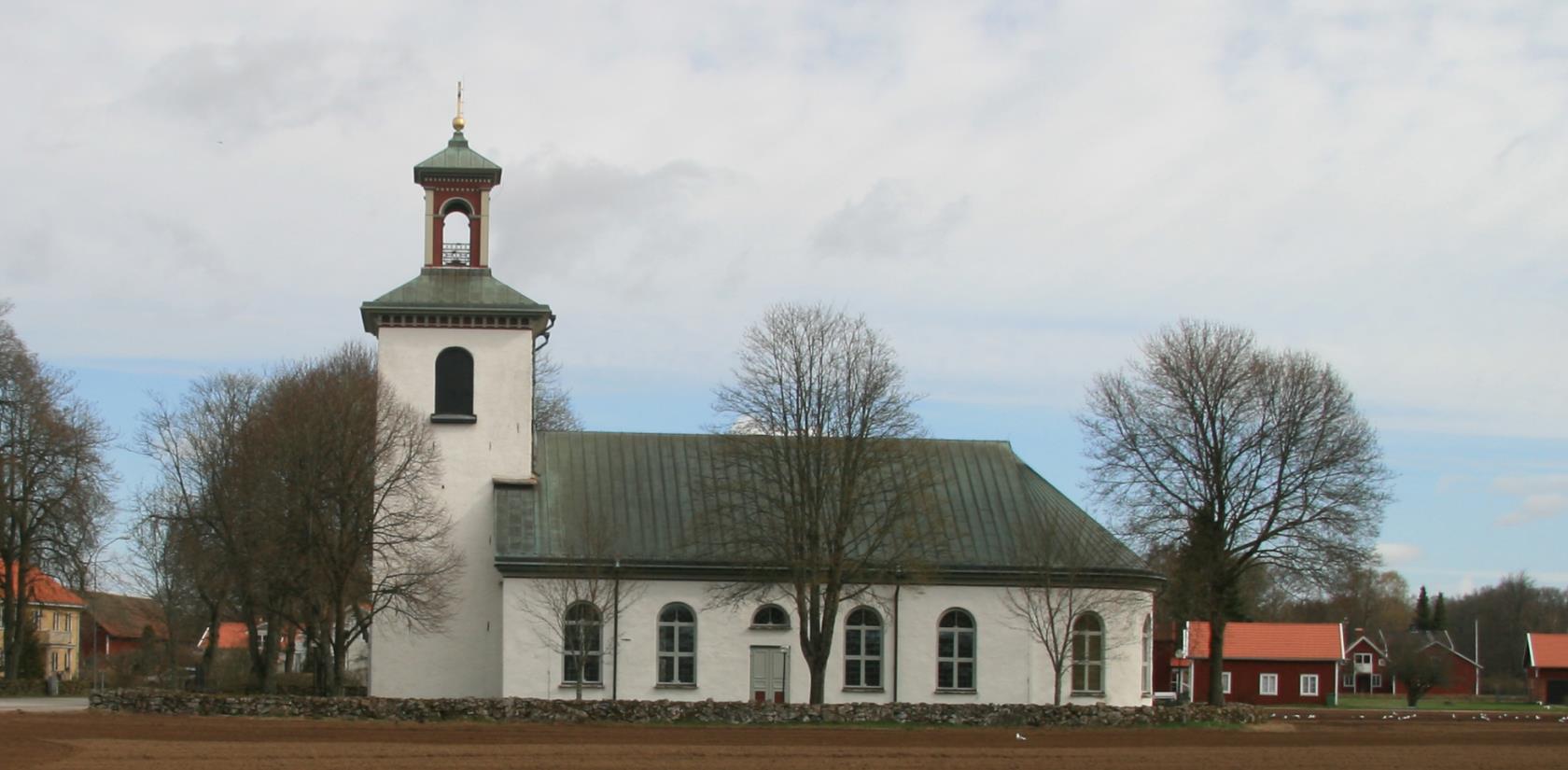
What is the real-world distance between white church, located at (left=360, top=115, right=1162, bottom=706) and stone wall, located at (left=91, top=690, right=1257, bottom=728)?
157 inches

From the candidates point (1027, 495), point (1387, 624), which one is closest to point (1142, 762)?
point (1027, 495)

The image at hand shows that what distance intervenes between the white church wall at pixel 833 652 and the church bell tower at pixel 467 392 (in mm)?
1744

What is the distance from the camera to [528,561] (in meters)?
44.7

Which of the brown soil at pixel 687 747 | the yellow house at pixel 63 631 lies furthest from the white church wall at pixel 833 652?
the yellow house at pixel 63 631

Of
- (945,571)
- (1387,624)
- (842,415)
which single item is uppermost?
(842,415)

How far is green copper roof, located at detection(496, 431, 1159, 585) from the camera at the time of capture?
Answer: 45750 mm

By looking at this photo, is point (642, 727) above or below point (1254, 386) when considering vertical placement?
below

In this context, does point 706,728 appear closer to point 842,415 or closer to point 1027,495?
point 842,415

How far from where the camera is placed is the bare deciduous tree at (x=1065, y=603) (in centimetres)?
4525

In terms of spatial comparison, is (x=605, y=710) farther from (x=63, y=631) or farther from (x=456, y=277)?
(x=63, y=631)

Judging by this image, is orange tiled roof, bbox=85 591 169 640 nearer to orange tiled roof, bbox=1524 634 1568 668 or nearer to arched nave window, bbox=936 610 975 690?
arched nave window, bbox=936 610 975 690

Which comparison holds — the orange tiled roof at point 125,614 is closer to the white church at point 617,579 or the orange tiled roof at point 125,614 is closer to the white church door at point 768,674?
the white church at point 617,579

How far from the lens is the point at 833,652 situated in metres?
45.9

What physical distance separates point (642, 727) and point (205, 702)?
10.3 m
